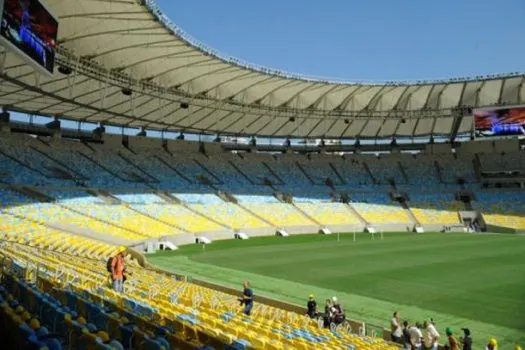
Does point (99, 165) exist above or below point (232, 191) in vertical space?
above

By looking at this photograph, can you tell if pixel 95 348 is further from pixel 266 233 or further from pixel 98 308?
pixel 266 233

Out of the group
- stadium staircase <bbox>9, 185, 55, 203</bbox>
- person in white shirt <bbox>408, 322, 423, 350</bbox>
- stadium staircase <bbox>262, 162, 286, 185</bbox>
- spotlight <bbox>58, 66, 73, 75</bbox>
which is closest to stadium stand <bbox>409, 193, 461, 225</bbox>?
stadium staircase <bbox>262, 162, 286, 185</bbox>

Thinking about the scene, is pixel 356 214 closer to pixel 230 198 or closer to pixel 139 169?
pixel 230 198

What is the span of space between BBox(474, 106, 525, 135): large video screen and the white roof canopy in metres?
2.53

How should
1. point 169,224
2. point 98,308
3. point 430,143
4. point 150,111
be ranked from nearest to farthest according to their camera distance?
point 98,308
point 169,224
point 150,111
point 430,143

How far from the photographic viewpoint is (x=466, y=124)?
5788 cm

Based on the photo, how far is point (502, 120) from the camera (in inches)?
1842

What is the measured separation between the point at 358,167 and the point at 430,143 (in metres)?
10.6

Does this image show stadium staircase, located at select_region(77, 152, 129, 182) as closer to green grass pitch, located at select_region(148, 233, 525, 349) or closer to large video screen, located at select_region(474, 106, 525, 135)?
green grass pitch, located at select_region(148, 233, 525, 349)

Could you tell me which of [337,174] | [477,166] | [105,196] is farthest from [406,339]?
[477,166]

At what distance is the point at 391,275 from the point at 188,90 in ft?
77.8

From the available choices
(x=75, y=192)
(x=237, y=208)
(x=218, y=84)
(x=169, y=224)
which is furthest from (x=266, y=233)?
(x=75, y=192)

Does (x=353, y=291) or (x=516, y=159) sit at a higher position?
(x=516, y=159)

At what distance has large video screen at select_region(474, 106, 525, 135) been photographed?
152 feet
